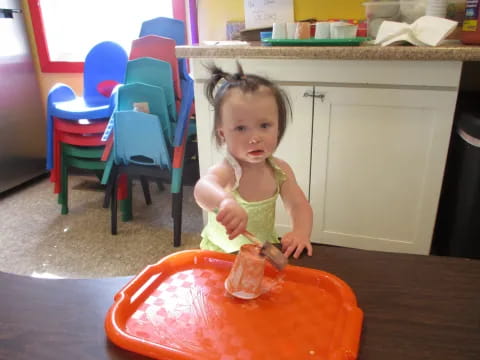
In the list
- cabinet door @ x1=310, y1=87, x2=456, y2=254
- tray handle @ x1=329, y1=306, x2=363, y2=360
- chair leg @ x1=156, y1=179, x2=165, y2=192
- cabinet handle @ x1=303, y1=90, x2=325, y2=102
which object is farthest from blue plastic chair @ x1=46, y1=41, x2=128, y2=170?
tray handle @ x1=329, y1=306, x2=363, y2=360

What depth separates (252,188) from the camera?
3.03 ft

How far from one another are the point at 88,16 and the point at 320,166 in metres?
1.94

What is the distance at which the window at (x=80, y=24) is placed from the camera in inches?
104

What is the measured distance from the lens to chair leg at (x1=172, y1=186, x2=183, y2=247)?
2006mm

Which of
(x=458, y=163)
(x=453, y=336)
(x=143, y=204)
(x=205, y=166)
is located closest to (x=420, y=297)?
(x=453, y=336)

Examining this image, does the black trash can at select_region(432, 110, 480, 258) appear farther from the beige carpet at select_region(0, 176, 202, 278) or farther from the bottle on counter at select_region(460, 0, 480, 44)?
the beige carpet at select_region(0, 176, 202, 278)

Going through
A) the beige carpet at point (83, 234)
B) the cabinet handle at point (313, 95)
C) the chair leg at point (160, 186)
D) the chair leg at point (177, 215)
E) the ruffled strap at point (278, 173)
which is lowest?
the beige carpet at point (83, 234)

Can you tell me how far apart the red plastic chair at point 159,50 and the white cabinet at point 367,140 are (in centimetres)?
26

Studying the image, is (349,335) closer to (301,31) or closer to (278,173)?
(278,173)

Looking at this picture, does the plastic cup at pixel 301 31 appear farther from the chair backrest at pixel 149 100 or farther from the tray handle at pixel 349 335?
the tray handle at pixel 349 335

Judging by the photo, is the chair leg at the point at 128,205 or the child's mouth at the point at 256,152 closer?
the child's mouth at the point at 256,152

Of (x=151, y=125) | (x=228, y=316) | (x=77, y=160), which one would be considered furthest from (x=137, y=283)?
(x=77, y=160)

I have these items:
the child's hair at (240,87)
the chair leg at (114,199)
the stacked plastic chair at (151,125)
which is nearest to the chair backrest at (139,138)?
the stacked plastic chair at (151,125)

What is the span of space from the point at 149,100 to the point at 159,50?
29 cm
